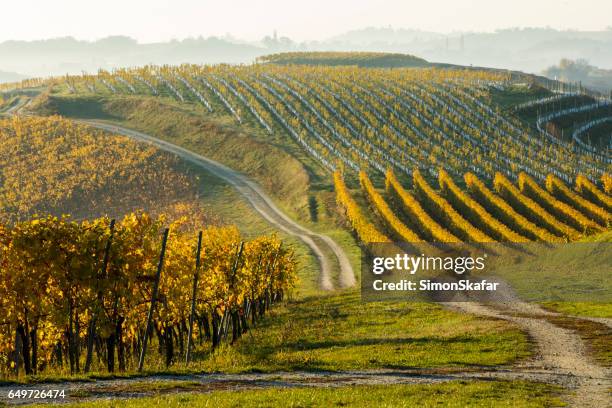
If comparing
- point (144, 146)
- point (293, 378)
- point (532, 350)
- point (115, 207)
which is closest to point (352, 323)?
point (532, 350)

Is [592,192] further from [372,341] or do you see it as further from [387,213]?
[372,341]

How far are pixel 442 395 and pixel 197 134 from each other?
162 m

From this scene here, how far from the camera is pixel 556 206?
12606cm

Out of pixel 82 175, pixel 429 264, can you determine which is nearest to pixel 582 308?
pixel 429 264

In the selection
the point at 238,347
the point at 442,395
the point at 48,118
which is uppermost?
the point at 48,118

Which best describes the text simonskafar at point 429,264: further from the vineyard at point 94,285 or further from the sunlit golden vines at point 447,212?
the vineyard at point 94,285

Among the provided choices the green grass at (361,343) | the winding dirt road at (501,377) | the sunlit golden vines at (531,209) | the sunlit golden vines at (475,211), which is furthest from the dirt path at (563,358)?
the sunlit golden vines at (531,209)

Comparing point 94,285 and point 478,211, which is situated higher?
point 94,285

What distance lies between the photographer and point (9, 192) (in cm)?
14938

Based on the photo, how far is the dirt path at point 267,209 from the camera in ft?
340

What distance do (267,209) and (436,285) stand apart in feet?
225

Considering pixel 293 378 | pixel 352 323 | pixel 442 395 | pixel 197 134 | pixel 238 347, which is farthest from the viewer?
pixel 197 134

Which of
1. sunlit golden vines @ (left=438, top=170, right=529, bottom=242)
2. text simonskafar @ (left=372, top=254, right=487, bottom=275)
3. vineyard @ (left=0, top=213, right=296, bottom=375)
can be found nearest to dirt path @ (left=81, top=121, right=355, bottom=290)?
text simonskafar @ (left=372, top=254, right=487, bottom=275)

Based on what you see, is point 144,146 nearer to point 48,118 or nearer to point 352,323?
point 48,118
